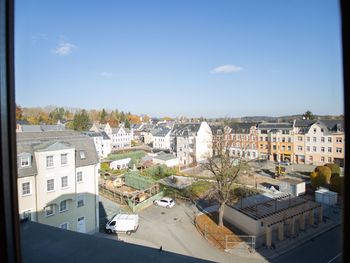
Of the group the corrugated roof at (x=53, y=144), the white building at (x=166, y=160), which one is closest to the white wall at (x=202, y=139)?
the white building at (x=166, y=160)

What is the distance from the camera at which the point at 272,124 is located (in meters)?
14.1

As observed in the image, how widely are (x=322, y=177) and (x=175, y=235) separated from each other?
17.9 feet

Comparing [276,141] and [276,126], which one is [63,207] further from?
[276,126]

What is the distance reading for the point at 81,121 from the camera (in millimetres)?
19422

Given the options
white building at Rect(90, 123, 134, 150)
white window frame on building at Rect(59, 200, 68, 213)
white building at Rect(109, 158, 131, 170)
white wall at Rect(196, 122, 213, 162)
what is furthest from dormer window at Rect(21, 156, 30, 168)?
white building at Rect(90, 123, 134, 150)

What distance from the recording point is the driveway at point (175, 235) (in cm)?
489

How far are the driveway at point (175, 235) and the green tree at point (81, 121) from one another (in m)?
13.2

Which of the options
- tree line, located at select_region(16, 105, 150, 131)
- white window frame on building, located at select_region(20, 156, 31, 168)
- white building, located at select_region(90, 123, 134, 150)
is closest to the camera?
white window frame on building, located at select_region(20, 156, 31, 168)

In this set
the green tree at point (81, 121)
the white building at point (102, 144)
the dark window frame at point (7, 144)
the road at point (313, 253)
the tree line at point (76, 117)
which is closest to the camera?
the dark window frame at point (7, 144)

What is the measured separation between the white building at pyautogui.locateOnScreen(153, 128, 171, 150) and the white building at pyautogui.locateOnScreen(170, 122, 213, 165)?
4.17m

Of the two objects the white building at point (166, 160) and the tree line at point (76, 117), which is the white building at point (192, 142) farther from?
the tree line at point (76, 117)

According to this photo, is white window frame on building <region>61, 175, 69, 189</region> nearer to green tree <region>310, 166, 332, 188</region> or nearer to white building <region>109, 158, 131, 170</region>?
white building <region>109, 158, 131, 170</region>

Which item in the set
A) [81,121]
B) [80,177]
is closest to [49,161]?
[80,177]

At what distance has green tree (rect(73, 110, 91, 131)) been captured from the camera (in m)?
18.9
